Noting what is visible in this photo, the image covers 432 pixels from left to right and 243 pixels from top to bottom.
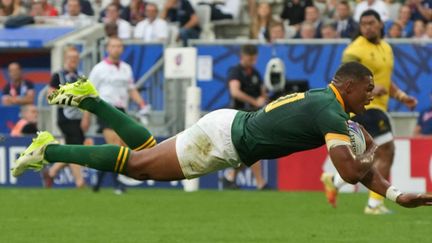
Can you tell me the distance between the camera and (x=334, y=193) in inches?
625

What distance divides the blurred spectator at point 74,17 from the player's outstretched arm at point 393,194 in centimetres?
1474

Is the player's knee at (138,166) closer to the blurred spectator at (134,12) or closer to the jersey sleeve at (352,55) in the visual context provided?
the jersey sleeve at (352,55)

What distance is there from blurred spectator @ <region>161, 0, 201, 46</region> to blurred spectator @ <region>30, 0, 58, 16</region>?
2858 millimetres

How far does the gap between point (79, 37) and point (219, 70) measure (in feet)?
10.1

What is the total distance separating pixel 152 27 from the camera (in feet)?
80.6

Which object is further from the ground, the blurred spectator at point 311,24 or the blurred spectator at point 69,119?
the blurred spectator at point 311,24

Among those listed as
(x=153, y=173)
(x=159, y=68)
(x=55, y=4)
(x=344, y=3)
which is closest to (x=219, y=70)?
(x=159, y=68)

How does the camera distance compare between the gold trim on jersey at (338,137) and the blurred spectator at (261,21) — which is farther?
the blurred spectator at (261,21)

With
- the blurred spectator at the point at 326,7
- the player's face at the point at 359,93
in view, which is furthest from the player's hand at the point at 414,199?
the blurred spectator at the point at 326,7

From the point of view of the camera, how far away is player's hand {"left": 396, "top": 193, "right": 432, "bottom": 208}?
9.94 meters

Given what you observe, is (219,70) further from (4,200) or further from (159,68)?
(4,200)

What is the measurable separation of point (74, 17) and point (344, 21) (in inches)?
221

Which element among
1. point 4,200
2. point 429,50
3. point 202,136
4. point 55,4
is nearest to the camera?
point 202,136

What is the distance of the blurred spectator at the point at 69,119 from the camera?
64.0ft
